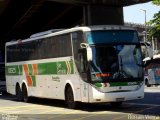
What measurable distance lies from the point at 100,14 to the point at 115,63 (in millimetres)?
11097

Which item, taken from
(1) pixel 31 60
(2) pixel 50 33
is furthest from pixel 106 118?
(1) pixel 31 60

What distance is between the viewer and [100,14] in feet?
97.6

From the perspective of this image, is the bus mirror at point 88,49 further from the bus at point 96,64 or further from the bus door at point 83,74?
the bus door at point 83,74

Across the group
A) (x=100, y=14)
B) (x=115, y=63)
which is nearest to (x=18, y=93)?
(x=100, y=14)

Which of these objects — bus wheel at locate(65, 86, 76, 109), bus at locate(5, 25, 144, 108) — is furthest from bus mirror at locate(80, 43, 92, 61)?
bus wheel at locate(65, 86, 76, 109)

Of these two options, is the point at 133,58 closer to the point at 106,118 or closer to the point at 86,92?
the point at 86,92

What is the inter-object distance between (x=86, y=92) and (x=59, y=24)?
2486 cm

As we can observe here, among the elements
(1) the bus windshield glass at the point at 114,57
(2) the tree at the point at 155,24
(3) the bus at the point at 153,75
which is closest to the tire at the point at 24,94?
(1) the bus windshield glass at the point at 114,57

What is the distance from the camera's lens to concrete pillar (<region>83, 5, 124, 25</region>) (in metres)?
29.6

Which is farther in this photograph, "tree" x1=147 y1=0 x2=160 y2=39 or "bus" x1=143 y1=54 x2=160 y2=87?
"bus" x1=143 y1=54 x2=160 y2=87

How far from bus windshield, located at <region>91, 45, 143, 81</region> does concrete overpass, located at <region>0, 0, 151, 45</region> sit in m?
9.96

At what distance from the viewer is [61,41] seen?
21453 millimetres

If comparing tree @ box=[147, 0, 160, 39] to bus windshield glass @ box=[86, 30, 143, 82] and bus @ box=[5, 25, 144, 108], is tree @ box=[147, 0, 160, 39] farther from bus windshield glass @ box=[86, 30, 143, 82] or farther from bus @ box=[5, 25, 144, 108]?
bus windshield glass @ box=[86, 30, 143, 82]

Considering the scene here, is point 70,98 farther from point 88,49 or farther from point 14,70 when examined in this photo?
point 14,70
